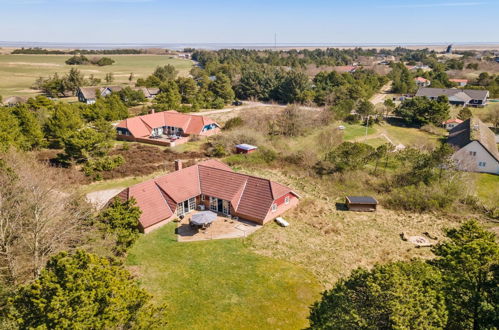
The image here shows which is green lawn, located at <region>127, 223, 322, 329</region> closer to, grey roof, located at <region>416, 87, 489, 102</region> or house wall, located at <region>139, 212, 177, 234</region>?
house wall, located at <region>139, 212, 177, 234</region>

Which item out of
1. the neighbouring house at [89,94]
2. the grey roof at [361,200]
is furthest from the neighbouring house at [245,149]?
the neighbouring house at [89,94]

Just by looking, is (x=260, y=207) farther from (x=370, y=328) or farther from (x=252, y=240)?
(x=370, y=328)

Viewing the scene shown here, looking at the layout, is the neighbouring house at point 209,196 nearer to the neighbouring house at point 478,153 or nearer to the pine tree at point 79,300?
the pine tree at point 79,300

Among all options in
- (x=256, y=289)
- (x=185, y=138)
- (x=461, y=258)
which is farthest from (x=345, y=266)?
(x=185, y=138)

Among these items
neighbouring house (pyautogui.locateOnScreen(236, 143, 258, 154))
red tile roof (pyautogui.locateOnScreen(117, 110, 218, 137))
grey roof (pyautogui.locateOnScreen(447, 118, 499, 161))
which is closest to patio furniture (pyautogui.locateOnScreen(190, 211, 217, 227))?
neighbouring house (pyautogui.locateOnScreen(236, 143, 258, 154))

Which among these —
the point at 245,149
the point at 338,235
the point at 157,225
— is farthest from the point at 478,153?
the point at 157,225

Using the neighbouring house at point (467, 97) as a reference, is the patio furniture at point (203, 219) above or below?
below

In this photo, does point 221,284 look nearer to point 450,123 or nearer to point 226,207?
point 226,207
